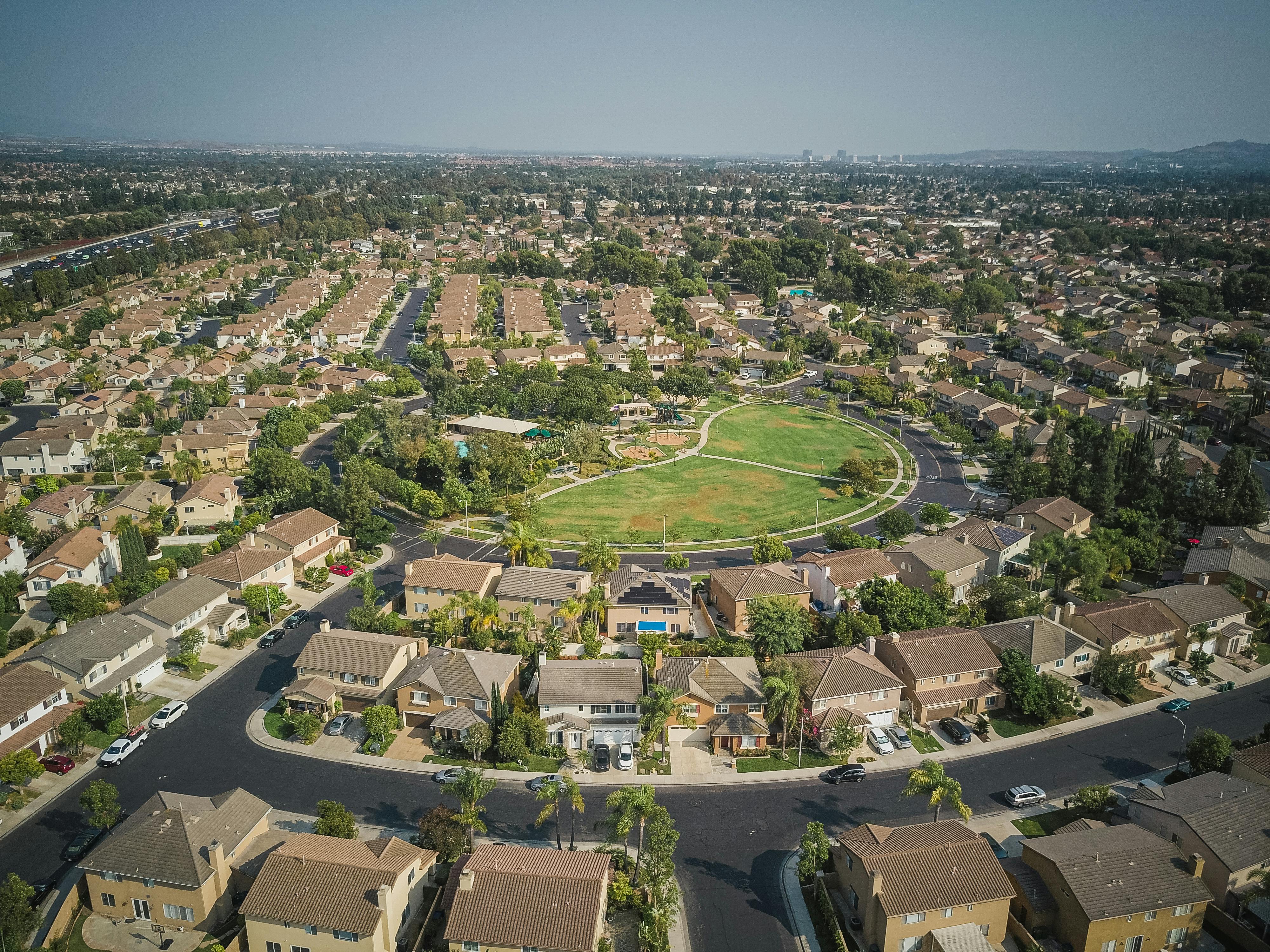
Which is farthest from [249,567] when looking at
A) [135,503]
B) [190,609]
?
[135,503]

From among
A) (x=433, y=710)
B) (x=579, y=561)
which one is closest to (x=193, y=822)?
(x=433, y=710)

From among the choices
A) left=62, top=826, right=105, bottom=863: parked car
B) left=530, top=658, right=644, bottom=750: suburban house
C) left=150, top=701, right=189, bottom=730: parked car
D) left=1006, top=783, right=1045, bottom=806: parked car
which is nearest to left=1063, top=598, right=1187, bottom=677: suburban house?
left=1006, top=783, right=1045, bottom=806: parked car

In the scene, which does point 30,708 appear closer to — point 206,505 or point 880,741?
point 206,505

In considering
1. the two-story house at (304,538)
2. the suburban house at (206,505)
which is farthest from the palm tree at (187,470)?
the two-story house at (304,538)

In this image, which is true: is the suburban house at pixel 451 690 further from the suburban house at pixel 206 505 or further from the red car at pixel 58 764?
the suburban house at pixel 206 505

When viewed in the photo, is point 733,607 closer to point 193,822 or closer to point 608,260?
point 193,822
